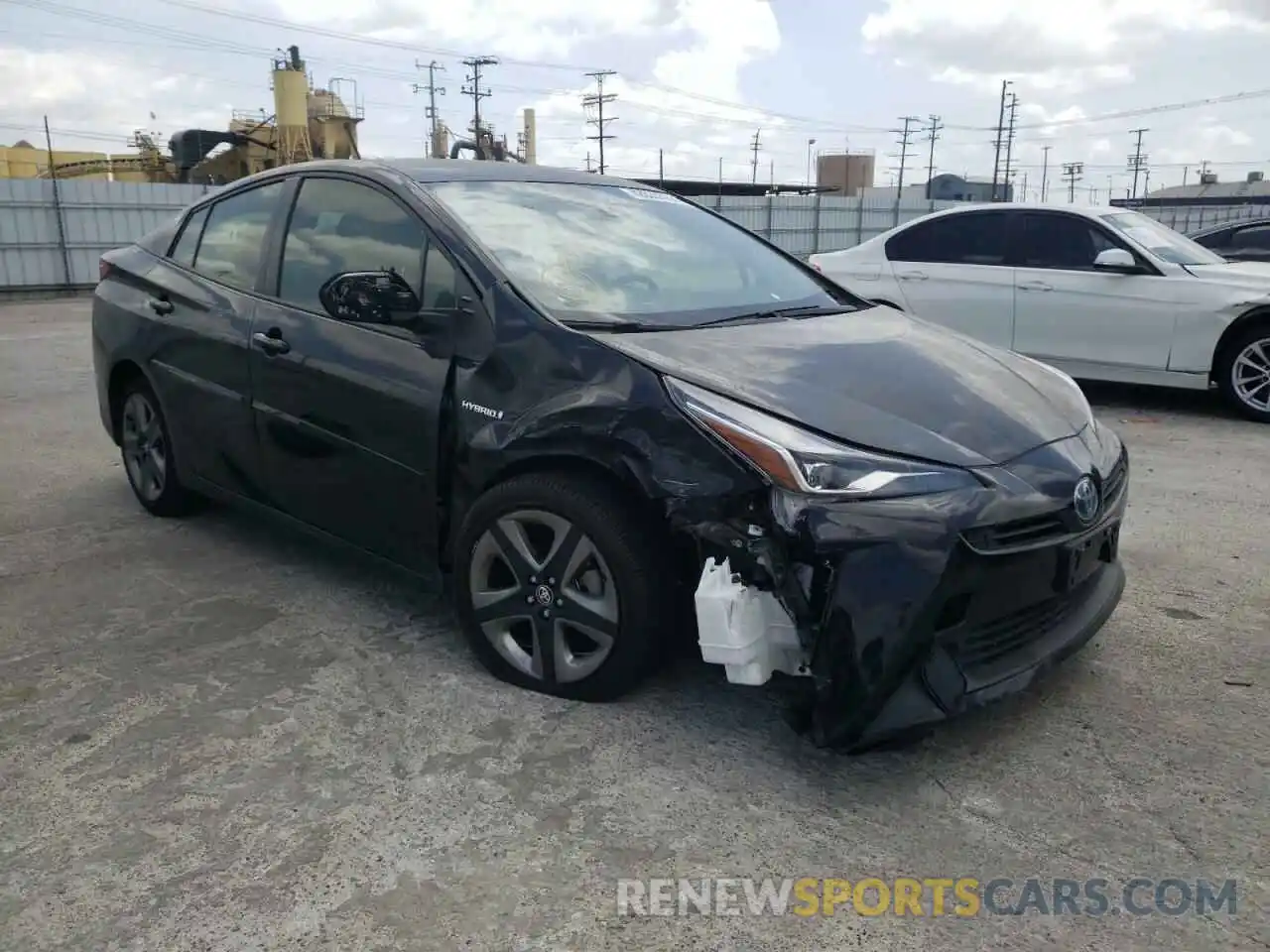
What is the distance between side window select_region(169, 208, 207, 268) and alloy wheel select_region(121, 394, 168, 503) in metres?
0.67

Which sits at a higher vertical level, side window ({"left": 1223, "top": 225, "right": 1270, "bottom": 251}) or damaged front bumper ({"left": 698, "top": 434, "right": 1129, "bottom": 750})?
side window ({"left": 1223, "top": 225, "right": 1270, "bottom": 251})

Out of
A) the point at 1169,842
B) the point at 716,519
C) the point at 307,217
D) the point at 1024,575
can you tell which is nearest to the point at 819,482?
the point at 716,519

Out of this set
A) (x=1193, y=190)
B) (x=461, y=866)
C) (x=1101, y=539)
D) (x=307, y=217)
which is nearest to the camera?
(x=461, y=866)

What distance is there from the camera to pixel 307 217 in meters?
3.79

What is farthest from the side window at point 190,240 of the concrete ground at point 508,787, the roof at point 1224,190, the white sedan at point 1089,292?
the roof at point 1224,190

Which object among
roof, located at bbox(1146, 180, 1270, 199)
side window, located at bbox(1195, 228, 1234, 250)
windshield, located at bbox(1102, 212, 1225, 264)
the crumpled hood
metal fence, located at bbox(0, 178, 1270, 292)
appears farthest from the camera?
roof, located at bbox(1146, 180, 1270, 199)

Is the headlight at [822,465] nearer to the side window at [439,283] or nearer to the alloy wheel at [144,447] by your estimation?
the side window at [439,283]

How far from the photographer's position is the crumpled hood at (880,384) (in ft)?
8.52

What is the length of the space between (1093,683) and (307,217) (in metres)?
3.11

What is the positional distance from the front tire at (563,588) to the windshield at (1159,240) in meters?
6.08

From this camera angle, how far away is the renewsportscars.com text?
7.07 feet

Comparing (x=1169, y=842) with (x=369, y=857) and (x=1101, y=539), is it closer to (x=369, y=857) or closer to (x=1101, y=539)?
(x=1101, y=539)

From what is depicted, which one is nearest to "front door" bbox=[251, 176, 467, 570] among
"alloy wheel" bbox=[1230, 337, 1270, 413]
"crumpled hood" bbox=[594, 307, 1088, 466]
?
"crumpled hood" bbox=[594, 307, 1088, 466]

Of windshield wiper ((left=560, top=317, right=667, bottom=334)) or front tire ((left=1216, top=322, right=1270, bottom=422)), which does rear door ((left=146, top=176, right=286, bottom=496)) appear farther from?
front tire ((left=1216, top=322, right=1270, bottom=422))
